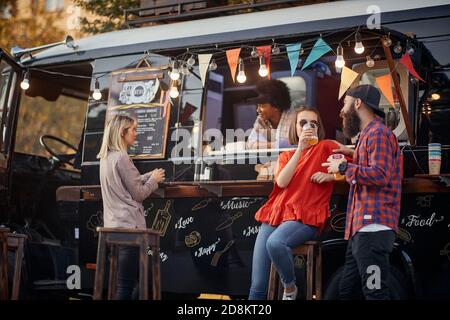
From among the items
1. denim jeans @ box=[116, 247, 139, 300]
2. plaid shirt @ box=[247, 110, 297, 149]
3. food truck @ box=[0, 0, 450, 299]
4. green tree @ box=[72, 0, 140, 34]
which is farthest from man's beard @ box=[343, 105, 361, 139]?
green tree @ box=[72, 0, 140, 34]

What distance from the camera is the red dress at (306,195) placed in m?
6.02

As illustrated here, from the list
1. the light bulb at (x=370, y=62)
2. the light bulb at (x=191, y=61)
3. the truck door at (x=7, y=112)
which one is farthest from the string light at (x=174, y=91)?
the truck door at (x=7, y=112)

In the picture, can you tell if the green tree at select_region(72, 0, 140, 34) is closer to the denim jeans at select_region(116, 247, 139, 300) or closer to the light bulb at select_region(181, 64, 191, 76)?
the light bulb at select_region(181, 64, 191, 76)

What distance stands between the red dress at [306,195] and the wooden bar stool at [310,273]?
0.18 metres

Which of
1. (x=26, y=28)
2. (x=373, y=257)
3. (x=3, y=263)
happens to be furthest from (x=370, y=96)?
(x=26, y=28)

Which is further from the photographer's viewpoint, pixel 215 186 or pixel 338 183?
pixel 215 186

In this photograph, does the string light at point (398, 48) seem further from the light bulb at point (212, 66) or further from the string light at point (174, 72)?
the string light at point (174, 72)

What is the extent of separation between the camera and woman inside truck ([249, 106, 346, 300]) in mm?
5922

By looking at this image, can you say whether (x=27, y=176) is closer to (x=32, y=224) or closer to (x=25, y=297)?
(x=32, y=224)

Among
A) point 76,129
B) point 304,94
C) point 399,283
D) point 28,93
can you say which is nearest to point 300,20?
point 304,94

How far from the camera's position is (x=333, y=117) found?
24.1ft

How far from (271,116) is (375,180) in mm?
2093

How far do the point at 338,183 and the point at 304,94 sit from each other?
1393 mm

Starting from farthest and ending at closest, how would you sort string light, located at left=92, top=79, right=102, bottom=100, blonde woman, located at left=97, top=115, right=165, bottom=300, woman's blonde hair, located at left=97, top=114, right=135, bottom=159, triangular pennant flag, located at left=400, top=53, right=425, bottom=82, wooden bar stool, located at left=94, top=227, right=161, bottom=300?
string light, located at left=92, top=79, right=102, bottom=100
woman's blonde hair, located at left=97, top=114, right=135, bottom=159
blonde woman, located at left=97, top=115, right=165, bottom=300
triangular pennant flag, located at left=400, top=53, right=425, bottom=82
wooden bar stool, located at left=94, top=227, right=161, bottom=300
